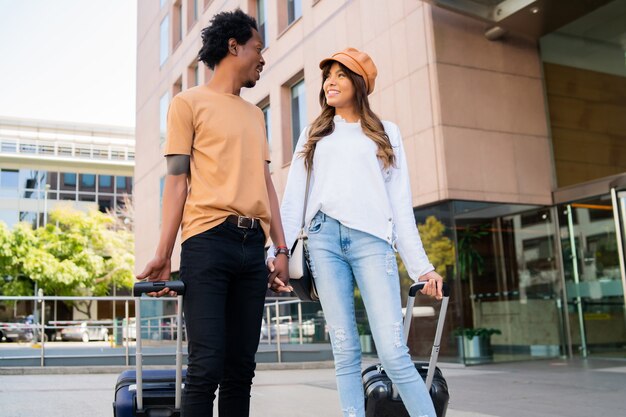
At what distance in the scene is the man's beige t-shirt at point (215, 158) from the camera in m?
2.70

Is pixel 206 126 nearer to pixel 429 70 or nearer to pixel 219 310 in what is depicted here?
pixel 219 310

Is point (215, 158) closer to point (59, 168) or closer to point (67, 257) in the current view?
point (67, 257)

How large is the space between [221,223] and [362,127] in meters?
0.89

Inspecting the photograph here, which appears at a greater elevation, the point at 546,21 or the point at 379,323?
the point at 546,21

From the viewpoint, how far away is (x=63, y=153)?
160ft

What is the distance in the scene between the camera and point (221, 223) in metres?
2.65

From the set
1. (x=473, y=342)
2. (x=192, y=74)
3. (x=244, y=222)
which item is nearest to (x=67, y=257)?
(x=192, y=74)

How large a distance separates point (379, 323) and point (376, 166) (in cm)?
72

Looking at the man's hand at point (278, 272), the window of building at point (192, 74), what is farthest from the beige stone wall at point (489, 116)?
the window of building at point (192, 74)

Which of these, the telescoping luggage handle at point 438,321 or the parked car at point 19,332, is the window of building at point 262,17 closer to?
the parked car at point 19,332

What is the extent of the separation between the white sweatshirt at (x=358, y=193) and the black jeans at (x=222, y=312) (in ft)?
1.07

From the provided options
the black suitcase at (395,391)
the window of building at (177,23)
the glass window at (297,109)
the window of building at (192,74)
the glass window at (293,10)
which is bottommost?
the black suitcase at (395,391)

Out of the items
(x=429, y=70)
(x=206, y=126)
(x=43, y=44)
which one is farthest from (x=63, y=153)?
(x=206, y=126)

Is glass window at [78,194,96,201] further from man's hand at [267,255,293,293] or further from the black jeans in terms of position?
the black jeans
